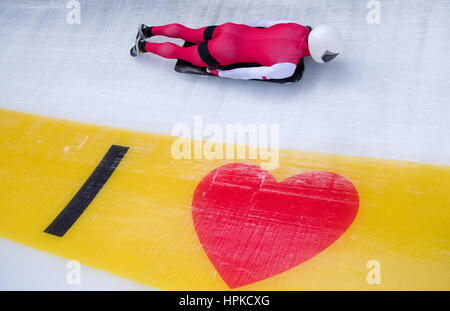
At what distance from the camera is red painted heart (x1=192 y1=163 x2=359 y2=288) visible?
72.5 inches

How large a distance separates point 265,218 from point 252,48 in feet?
3.74

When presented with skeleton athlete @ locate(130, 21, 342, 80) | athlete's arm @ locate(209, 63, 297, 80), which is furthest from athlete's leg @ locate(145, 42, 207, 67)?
athlete's arm @ locate(209, 63, 297, 80)

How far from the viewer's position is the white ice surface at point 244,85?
7.18 feet

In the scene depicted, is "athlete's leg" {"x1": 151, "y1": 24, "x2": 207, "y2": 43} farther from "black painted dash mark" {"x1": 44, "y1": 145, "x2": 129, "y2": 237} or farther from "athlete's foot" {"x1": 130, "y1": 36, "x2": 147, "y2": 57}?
"black painted dash mark" {"x1": 44, "y1": 145, "x2": 129, "y2": 237}

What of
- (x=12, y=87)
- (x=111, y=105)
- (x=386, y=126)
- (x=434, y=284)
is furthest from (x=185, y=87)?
(x=434, y=284)

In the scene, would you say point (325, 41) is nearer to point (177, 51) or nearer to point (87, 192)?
point (177, 51)

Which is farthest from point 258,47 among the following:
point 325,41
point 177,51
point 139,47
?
point 139,47

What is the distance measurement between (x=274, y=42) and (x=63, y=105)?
1891mm

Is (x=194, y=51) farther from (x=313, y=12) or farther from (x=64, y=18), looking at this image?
(x=64, y=18)

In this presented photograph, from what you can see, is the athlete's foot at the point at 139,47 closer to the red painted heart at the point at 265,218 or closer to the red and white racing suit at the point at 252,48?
the red and white racing suit at the point at 252,48

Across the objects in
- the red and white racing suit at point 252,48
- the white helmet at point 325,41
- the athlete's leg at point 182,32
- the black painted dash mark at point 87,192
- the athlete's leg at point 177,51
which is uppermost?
the athlete's leg at point 182,32

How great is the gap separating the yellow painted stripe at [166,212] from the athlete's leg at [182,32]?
2.67 feet

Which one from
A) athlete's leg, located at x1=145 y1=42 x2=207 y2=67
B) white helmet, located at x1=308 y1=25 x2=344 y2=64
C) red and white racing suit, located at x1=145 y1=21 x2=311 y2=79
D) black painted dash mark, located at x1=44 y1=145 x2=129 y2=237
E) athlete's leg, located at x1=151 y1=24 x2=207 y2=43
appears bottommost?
black painted dash mark, located at x1=44 y1=145 x2=129 y2=237

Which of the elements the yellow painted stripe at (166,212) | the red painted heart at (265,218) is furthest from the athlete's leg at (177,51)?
the red painted heart at (265,218)
